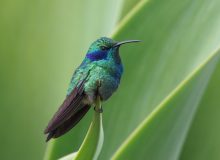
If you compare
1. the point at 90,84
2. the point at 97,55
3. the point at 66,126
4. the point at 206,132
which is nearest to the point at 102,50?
the point at 97,55

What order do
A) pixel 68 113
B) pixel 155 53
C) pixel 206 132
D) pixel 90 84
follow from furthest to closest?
pixel 206 132
pixel 155 53
pixel 90 84
pixel 68 113

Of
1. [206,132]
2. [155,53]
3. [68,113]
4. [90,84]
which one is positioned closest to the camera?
[68,113]

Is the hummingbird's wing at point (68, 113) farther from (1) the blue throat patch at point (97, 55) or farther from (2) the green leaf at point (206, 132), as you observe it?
(2) the green leaf at point (206, 132)

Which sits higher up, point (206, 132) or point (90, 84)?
point (90, 84)

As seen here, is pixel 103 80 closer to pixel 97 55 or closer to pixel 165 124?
pixel 97 55

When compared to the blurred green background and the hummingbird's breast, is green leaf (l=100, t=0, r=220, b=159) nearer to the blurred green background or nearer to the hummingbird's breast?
the blurred green background

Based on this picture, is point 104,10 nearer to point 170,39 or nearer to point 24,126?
point 170,39

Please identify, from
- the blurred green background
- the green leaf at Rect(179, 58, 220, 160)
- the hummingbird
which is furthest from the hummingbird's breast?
the green leaf at Rect(179, 58, 220, 160)
